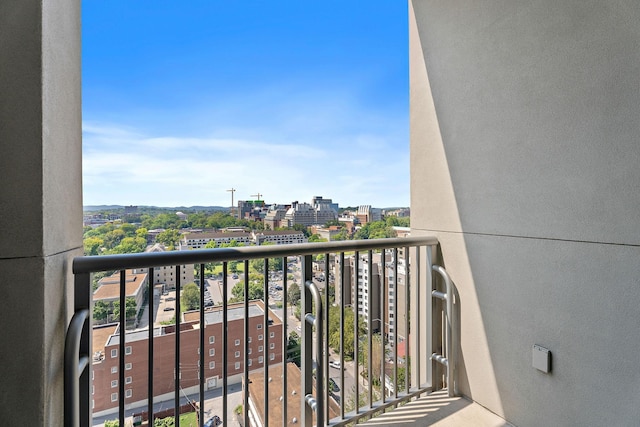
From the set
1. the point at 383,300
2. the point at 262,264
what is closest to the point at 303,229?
the point at 262,264

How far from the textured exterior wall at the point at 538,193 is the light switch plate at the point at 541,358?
0.08 feet

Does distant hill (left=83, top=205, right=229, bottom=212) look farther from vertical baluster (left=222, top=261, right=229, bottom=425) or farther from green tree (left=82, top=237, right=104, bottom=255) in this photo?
vertical baluster (left=222, top=261, right=229, bottom=425)

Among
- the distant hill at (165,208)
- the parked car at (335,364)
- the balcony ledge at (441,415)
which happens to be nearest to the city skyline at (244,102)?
the distant hill at (165,208)

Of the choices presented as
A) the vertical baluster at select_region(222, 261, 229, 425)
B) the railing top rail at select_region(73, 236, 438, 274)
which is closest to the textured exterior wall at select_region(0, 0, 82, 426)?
the railing top rail at select_region(73, 236, 438, 274)

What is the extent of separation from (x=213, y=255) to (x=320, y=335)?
1.99 ft

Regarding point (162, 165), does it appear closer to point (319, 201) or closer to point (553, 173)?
point (319, 201)

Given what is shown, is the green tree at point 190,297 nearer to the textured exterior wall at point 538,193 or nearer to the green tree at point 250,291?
the green tree at point 250,291

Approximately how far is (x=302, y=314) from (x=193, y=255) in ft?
1.97

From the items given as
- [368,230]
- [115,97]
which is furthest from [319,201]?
[115,97]

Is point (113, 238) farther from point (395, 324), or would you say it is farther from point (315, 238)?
point (395, 324)

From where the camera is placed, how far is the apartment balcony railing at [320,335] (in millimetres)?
1181

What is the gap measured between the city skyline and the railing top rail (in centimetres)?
34

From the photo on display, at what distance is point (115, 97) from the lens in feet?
5.56

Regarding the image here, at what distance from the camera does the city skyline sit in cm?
165
